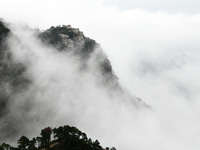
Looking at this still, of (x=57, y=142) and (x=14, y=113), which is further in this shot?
(x=14, y=113)

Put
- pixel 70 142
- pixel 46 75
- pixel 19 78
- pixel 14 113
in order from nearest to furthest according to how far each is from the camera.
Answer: pixel 70 142, pixel 14 113, pixel 19 78, pixel 46 75

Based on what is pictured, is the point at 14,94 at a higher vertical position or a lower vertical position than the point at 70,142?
higher

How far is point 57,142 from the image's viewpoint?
8950cm

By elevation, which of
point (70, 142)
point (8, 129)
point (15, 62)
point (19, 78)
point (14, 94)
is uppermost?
point (15, 62)

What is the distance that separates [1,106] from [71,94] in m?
59.3

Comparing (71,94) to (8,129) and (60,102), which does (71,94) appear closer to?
(60,102)

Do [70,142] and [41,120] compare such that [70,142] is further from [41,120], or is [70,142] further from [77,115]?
[77,115]

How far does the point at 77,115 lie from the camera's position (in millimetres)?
192625

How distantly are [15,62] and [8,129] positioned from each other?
175 ft

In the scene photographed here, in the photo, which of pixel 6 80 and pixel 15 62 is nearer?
pixel 6 80

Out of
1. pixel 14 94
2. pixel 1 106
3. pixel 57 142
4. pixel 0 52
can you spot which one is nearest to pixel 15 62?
pixel 0 52

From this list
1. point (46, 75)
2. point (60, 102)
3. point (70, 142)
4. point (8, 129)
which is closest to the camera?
point (70, 142)

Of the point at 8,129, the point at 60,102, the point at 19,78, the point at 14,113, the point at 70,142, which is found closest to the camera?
the point at 70,142

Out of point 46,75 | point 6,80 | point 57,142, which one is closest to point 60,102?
point 46,75
